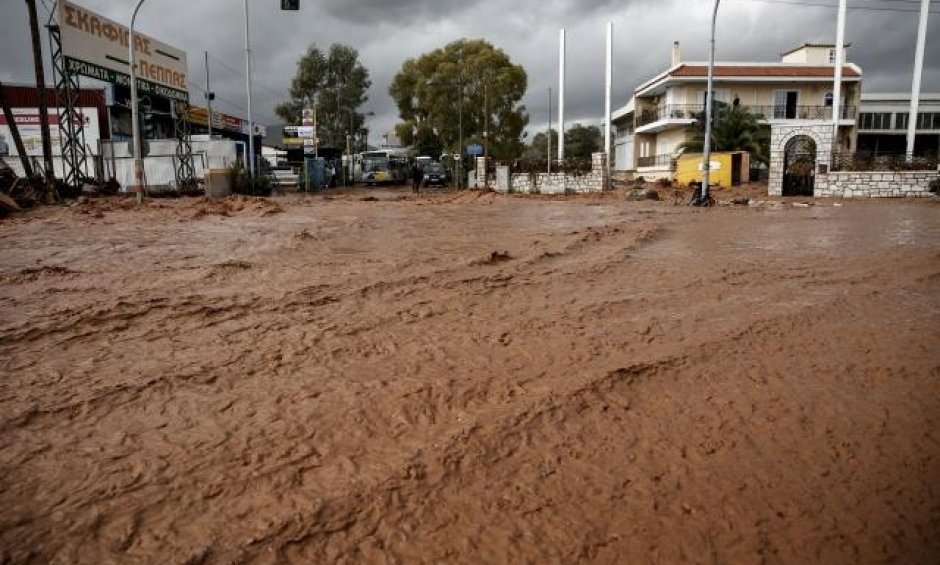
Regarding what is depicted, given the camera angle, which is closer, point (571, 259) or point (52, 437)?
point (52, 437)

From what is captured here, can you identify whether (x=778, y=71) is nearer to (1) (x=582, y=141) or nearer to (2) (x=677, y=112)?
(2) (x=677, y=112)

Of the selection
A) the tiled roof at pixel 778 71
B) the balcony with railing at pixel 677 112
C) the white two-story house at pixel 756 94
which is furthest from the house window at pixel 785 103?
the balcony with railing at pixel 677 112

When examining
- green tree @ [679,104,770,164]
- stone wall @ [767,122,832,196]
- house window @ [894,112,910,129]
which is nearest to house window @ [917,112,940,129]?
house window @ [894,112,910,129]

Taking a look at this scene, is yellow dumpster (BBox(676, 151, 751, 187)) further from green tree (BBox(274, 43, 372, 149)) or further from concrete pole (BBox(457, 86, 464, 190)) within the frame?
green tree (BBox(274, 43, 372, 149))

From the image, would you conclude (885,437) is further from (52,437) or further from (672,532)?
(52,437)

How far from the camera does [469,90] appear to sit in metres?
49.9

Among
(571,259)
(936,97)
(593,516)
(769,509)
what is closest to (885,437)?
(769,509)

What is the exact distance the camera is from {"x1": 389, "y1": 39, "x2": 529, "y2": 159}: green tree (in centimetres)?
4875

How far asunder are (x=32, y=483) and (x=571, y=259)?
7.21 m

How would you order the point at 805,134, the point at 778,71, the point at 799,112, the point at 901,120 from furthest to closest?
the point at 901,120 < the point at 799,112 < the point at 778,71 < the point at 805,134

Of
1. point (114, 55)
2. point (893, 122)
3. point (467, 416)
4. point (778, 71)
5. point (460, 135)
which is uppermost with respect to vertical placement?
point (778, 71)

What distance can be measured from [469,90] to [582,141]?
123 feet

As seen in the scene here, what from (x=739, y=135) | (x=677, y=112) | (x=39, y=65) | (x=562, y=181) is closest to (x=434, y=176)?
(x=562, y=181)

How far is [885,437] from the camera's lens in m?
3.58
